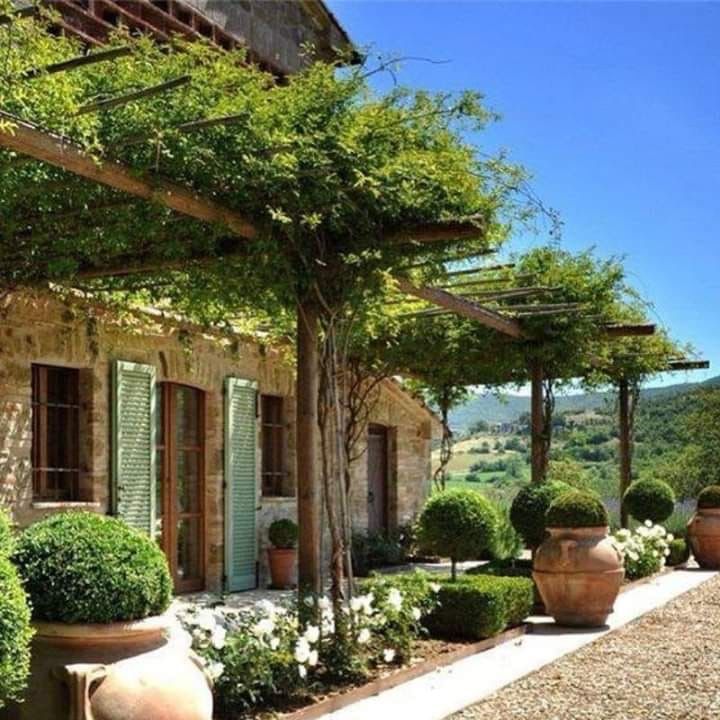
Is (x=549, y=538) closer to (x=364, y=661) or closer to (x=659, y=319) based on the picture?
(x=364, y=661)

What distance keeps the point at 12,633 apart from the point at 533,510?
22.3ft

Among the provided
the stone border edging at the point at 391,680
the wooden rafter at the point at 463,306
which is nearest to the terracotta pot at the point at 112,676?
the stone border edging at the point at 391,680

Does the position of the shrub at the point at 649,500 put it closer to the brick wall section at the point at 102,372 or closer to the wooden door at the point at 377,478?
the wooden door at the point at 377,478

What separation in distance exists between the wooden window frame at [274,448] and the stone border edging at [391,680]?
12.2 feet

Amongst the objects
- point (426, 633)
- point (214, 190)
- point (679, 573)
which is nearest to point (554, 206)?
point (214, 190)

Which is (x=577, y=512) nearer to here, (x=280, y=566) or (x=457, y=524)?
(x=457, y=524)

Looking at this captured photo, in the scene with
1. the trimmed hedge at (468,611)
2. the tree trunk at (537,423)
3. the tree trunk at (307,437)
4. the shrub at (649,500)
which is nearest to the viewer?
the tree trunk at (307,437)

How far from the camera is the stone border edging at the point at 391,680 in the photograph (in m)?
5.30

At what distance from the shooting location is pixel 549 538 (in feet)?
27.6

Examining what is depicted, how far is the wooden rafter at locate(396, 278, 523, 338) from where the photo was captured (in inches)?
277

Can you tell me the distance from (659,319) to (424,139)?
633 centimetres

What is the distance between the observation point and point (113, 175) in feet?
16.3

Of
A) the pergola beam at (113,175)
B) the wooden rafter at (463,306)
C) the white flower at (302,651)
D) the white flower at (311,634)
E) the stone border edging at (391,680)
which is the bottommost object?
the stone border edging at (391,680)

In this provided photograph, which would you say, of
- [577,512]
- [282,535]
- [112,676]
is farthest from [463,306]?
[112,676]
